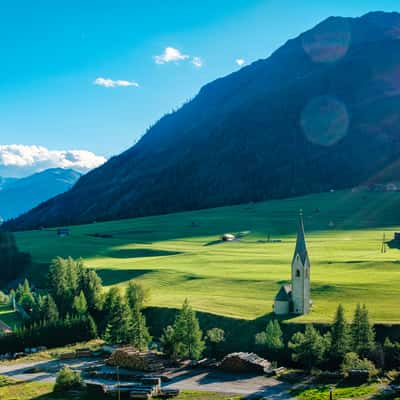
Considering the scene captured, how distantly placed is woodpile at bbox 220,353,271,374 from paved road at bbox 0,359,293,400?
3.13 ft

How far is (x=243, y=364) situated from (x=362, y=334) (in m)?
12.4

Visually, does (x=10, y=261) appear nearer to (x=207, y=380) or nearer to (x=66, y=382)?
(x=66, y=382)

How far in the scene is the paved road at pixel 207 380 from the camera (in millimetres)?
42781

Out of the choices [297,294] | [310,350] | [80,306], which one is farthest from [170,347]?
[80,306]

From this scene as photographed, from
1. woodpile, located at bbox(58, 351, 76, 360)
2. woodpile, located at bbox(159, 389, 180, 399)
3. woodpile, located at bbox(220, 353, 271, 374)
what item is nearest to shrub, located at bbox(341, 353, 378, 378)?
woodpile, located at bbox(220, 353, 271, 374)

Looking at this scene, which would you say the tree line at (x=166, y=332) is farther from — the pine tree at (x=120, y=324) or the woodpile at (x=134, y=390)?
the woodpile at (x=134, y=390)

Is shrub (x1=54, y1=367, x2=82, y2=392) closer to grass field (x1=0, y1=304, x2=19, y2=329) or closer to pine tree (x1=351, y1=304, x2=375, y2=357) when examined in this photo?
pine tree (x1=351, y1=304, x2=375, y2=357)

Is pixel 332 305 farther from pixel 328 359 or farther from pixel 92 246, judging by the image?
pixel 92 246

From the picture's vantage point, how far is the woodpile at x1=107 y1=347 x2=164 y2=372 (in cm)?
5019

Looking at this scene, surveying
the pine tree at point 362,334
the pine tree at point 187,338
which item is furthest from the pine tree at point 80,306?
the pine tree at point 362,334

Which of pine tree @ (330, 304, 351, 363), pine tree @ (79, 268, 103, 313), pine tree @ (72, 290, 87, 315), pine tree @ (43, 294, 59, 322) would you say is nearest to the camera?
pine tree @ (330, 304, 351, 363)

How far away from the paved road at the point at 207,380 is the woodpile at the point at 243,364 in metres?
0.95

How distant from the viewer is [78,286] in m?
83.9

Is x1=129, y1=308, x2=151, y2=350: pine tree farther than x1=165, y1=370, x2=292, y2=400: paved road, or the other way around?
x1=129, y1=308, x2=151, y2=350: pine tree
